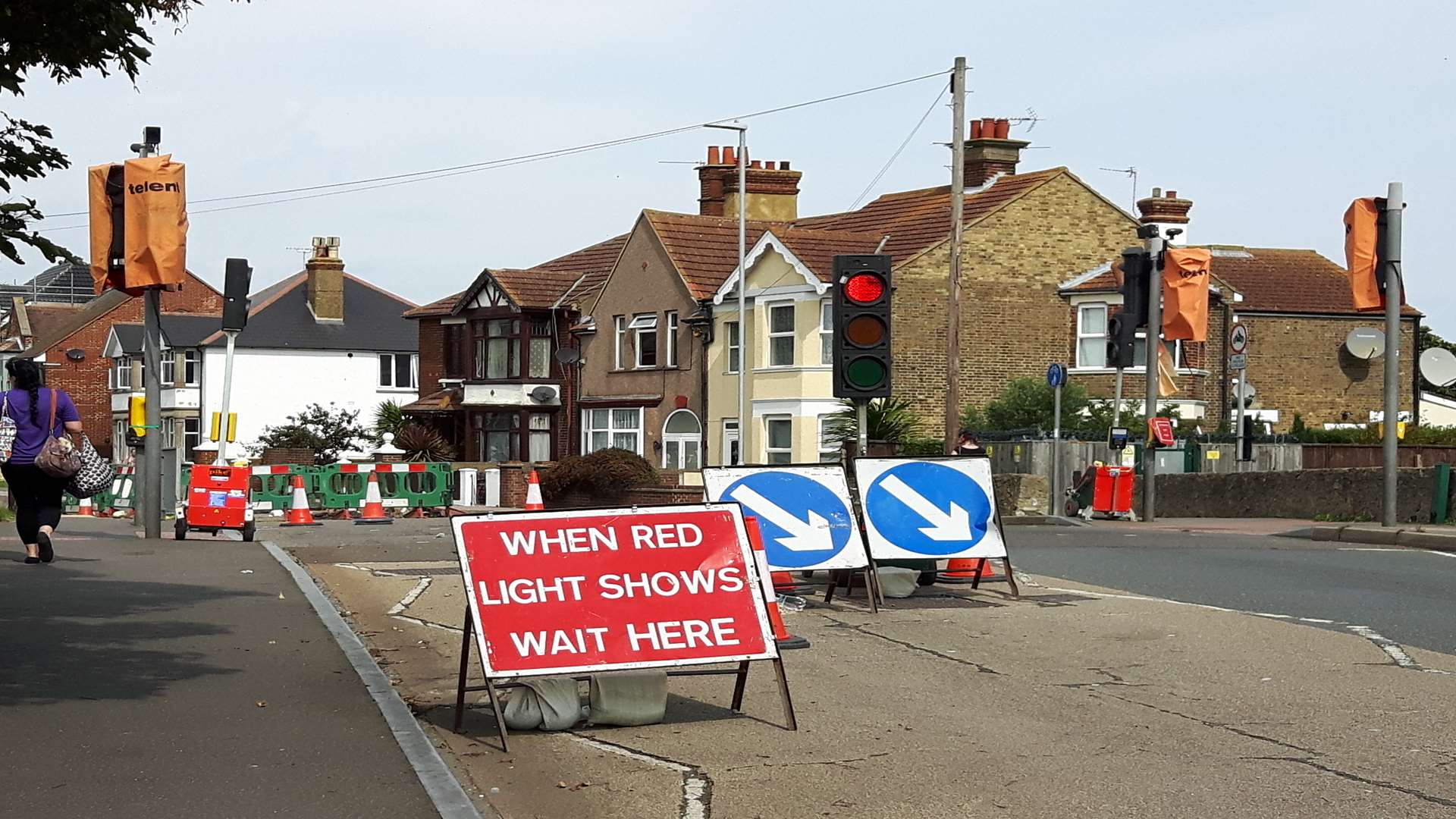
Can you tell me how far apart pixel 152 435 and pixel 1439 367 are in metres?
33.5

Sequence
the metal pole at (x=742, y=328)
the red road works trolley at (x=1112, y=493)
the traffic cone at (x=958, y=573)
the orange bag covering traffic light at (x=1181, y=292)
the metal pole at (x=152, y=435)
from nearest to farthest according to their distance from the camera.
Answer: the traffic cone at (x=958, y=573) → the metal pole at (x=152, y=435) → the orange bag covering traffic light at (x=1181, y=292) → the red road works trolley at (x=1112, y=493) → the metal pole at (x=742, y=328)

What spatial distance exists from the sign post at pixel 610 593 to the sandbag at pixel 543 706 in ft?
0.68

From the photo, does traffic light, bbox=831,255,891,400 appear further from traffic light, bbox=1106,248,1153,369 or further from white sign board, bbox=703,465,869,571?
traffic light, bbox=1106,248,1153,369

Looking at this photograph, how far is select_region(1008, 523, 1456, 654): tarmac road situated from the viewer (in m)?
12.4

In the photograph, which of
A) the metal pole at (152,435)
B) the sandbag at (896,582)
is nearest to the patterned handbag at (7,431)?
the metal pole at (152,435)

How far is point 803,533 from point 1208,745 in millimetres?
5011

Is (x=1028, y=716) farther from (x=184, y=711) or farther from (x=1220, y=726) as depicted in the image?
(x=184, y=711)

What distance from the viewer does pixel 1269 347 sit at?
153 ft

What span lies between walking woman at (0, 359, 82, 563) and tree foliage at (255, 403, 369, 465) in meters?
41.4

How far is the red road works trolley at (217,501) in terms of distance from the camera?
19875 mm

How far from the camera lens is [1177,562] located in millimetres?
17656

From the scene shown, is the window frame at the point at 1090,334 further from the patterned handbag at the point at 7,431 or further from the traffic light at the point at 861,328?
the patterned handbag at the point at 7,431

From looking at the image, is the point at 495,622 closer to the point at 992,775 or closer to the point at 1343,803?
the point at 992,775

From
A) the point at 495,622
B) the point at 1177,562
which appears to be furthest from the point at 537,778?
the point at 1177,562
